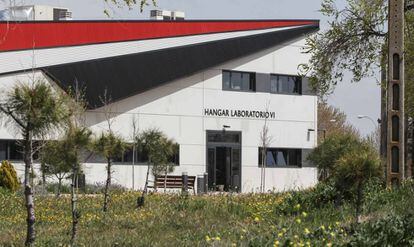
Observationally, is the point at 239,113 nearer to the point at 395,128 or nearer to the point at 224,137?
the point at 224,137

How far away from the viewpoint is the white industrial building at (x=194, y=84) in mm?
37844

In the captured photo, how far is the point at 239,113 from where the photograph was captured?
44656 mm

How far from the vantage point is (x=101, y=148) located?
71.4ft

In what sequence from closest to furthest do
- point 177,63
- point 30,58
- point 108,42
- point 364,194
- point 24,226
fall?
point 364,194 < point 24,226 < point 30,58 < point 108,42 < point 177,63

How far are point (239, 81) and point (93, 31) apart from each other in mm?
9926

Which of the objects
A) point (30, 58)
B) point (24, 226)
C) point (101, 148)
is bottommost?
point (24, 226)

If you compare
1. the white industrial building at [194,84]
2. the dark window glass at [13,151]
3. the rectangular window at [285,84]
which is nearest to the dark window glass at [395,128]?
the white industrial building at [194,84]

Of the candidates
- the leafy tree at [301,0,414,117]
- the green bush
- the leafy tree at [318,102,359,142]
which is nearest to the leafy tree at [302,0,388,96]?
the leafy tree at [301,0,414,117]

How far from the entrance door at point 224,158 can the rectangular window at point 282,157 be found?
1.62 m

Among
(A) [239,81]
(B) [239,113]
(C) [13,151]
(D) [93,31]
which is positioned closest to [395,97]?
(C) [13,151]

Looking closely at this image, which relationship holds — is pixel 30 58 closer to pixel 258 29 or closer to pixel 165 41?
pixel 165 41

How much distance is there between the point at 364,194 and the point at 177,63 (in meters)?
28.3

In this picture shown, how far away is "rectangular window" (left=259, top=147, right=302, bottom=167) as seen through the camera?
46.0m

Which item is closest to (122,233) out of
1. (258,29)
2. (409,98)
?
(409,98)
